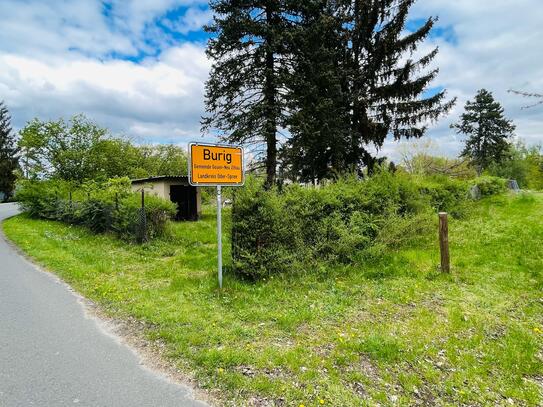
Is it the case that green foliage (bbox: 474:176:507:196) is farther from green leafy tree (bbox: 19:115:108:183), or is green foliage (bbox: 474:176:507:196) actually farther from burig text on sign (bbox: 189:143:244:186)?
green leafy tree (bbox: 19:115:108:183)

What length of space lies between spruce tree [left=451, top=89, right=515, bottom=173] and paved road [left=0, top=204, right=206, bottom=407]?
46.3 meters

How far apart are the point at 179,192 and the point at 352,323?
52.7 feet

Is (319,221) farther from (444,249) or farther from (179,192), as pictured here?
(179,192)

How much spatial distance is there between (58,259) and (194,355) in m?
6.67

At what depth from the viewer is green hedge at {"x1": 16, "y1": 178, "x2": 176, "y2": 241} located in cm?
1112

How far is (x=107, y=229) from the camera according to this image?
1248 cm

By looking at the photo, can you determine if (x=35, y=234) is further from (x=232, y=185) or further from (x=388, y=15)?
(x=388, y=15)

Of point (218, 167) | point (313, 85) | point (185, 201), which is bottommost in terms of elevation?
point (185, 201)

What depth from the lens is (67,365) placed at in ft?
11.5

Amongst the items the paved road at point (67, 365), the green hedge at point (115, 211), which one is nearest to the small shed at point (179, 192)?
the green hedge at point (115, 211)

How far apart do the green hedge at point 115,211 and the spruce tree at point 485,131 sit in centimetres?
4177

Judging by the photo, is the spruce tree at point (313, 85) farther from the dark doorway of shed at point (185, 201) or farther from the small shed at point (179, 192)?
the dark doorway of shed at point (185, 201)

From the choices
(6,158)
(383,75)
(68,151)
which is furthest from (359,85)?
(6,158)

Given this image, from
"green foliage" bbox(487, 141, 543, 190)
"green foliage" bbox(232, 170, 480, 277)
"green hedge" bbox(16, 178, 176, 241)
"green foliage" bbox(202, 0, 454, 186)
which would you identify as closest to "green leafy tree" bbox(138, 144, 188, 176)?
"green hedge" bbox(16, 178, 176, 241)
